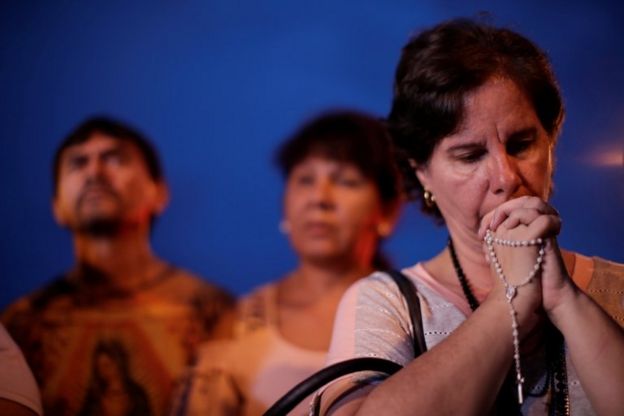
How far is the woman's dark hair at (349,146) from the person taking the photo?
2.80m

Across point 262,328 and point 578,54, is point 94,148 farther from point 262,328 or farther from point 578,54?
point 578,54

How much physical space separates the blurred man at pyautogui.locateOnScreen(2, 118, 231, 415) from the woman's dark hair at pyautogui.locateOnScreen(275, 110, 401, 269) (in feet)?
1.81

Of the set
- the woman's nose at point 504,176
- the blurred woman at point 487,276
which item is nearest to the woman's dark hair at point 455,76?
the blurred woman at point 487,276

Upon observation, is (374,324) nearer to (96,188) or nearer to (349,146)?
(349,146)

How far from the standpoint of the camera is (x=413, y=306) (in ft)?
5.04

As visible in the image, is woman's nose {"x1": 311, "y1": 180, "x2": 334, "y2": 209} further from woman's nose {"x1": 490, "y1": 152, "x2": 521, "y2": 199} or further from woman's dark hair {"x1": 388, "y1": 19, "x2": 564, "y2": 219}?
woman's nose {"x1": 490, "y1": 152, "x2": 521, "y2": 199}

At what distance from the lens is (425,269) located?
5.48 feet

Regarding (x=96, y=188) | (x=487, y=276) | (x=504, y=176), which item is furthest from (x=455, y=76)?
(x=96, y=188)

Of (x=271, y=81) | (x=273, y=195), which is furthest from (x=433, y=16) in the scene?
(x=273, y=195)

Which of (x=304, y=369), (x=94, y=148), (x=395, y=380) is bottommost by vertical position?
(x=304, y=369)

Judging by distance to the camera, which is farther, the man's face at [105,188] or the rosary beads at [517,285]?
the man's face at [105,188]

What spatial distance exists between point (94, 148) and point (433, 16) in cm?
142

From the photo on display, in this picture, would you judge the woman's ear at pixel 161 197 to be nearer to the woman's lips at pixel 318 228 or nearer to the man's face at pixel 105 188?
the man's face at pixel 105 188

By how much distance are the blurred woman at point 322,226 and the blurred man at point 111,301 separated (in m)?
0.16
